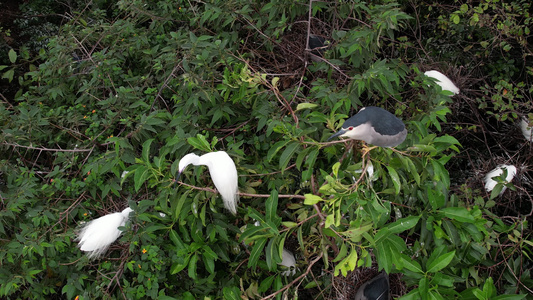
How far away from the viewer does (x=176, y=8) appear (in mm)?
2123

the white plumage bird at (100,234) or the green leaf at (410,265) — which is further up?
the green leaf at (410,265)

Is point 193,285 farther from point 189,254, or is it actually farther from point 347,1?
point 347,1

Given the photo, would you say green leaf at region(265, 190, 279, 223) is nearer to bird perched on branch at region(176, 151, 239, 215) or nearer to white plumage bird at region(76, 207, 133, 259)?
bird perched on branch at region(176, 151, 239, 215)

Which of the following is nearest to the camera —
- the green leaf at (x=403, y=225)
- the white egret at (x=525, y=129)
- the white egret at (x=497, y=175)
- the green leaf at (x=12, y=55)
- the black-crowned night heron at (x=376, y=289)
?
the green leaf at (x=403, y=225)

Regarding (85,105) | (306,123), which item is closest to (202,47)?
(306,123)

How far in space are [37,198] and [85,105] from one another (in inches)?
20.4

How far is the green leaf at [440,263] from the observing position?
105 cm

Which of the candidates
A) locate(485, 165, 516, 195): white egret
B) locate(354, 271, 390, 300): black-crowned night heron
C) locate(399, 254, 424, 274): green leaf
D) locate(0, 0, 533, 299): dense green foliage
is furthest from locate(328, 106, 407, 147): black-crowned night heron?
locate(485, 165, 516, 195): white egret

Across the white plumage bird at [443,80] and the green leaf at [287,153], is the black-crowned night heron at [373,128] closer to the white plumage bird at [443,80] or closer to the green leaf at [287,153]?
the green leaf at [287,153]

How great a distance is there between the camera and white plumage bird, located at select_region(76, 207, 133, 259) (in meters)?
1.36

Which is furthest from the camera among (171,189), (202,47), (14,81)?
(14,81)

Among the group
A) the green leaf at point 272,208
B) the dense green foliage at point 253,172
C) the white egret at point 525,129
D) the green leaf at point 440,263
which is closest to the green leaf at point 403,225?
the dense green foliage at point 253,172

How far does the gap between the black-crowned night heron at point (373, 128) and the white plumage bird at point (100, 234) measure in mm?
885

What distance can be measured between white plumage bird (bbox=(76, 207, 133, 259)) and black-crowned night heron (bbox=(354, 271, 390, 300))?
2.97 feet
